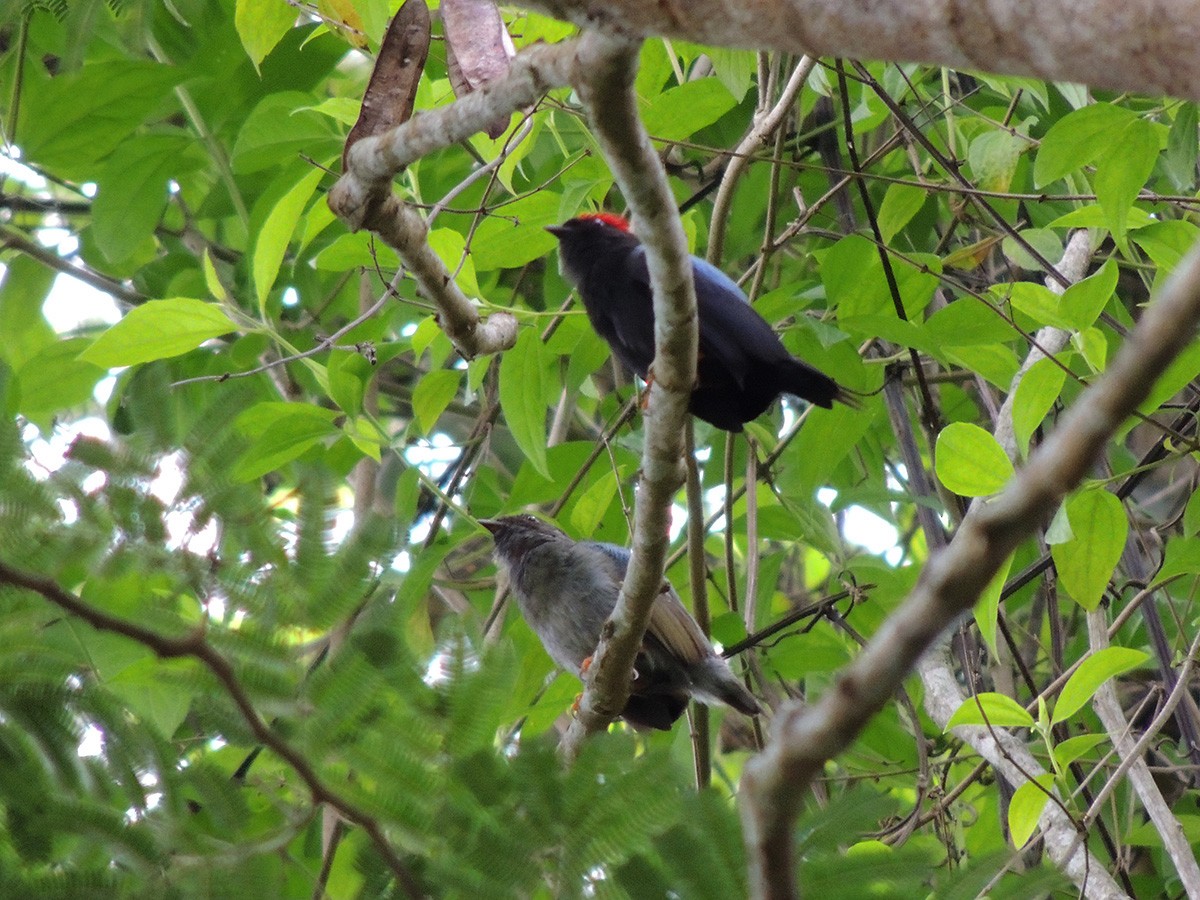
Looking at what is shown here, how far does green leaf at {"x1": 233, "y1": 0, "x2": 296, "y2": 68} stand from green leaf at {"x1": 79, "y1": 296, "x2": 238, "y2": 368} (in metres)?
0.76

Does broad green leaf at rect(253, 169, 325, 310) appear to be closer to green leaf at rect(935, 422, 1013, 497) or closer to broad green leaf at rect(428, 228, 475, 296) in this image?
broad green leaf at rect(428, 228, 475, 296)

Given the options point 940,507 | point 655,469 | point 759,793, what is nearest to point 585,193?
point 655,469

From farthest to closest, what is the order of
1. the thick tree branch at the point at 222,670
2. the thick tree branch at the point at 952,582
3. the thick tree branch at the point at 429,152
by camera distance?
the thick tree branch at the point at 429,152
the thick tree branch at the point at 222,670
the thick tree branch at the point at 952,582

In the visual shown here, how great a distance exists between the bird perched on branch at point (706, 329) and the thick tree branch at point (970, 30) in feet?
7.15

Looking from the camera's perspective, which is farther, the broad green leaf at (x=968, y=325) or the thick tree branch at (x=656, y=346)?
the broad green leaf at (x=968, y=325)

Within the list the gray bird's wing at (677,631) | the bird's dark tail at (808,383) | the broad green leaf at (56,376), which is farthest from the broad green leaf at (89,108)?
the gray bird's wing at (677,631)

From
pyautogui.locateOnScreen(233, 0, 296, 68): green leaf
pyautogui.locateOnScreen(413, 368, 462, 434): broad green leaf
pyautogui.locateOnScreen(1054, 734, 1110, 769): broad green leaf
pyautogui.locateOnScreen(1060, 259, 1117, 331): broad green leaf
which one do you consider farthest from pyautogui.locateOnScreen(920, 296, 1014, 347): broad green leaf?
pyautogui.locateOnScreen(233, 0, 296, 68): green leaf

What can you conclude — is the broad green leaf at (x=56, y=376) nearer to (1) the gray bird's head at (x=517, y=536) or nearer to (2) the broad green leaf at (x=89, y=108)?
(2) the broad green leaf at (x=89, y=108)

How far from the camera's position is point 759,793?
1.18 metres

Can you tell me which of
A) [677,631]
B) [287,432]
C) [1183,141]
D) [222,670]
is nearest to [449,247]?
[287,432]

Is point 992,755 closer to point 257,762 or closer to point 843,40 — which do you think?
point 257,762

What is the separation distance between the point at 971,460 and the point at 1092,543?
505 mm

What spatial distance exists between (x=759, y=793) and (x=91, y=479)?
1.11 meters

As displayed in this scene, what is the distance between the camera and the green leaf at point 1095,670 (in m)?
3.30
